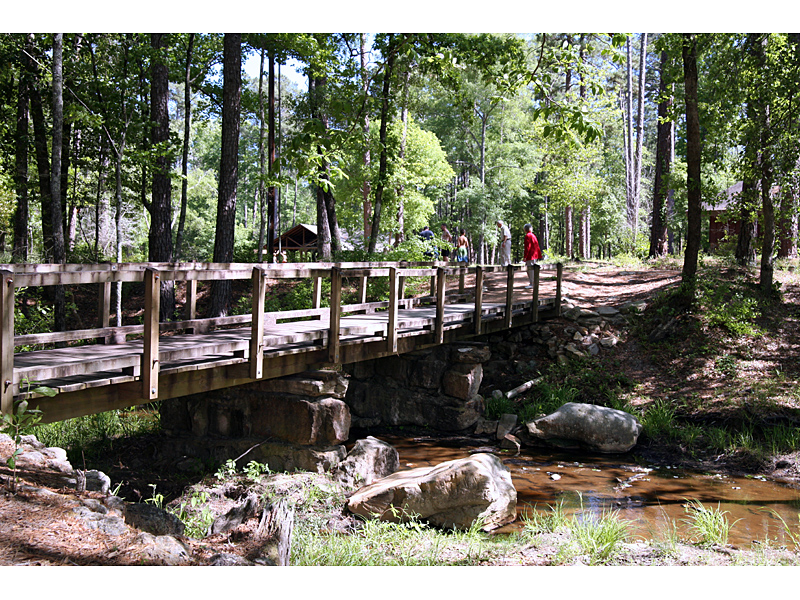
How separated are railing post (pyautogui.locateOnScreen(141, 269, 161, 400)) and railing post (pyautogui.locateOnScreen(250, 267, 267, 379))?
4.02 ft

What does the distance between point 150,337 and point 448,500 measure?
377cm

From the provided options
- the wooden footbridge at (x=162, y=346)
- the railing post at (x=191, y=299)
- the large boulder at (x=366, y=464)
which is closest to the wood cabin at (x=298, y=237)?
the wooden footbridge at (x=162, y=346)

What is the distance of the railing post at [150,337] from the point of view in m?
5.25

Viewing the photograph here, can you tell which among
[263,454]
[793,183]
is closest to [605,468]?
[263,454]

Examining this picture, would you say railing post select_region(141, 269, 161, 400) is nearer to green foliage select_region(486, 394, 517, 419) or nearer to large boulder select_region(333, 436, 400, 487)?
large boulder select_region(333, 436, 400, 487)

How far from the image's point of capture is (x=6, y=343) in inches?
171

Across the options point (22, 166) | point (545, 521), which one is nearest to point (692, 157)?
point (545, 521)

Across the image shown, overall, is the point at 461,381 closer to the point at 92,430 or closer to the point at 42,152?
the point at 92,430

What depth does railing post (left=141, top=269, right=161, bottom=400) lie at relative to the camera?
525cm

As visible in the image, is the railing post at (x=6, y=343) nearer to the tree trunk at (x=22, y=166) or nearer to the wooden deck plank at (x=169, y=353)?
the wooden deck plank at (x=169, y=353)

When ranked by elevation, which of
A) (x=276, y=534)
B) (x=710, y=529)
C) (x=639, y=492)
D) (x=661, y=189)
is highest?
(x=661, y=189)

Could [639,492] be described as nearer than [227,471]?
No

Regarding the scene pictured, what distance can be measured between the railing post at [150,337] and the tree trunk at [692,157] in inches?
478

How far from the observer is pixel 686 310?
1366cm
